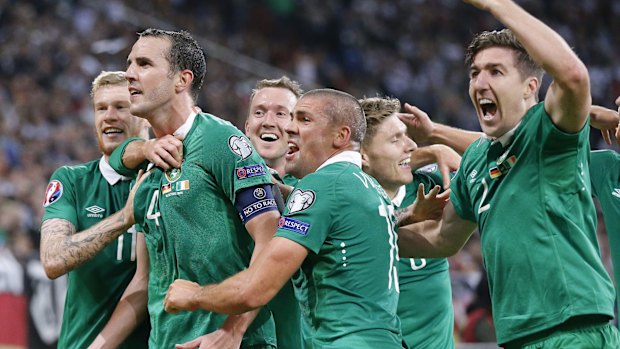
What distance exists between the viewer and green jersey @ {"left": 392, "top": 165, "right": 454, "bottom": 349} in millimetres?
6445

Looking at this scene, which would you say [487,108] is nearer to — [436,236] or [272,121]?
[436,236]

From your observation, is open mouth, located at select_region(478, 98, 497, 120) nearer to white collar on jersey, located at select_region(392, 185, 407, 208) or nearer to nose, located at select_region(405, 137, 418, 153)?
nose, located at select_region(405, 137, 418, 153)

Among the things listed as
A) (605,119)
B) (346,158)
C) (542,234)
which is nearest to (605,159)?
(605,119)

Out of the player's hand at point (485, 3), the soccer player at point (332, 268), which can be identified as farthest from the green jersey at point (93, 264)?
the player's hand at point (485, 3)

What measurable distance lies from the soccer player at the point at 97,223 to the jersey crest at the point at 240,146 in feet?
3.94

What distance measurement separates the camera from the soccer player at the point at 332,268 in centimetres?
459

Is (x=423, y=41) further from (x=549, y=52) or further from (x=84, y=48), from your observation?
(x=549, y=52)

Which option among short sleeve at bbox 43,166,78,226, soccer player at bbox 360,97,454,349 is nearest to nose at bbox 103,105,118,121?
short sleeve at bbox 43,166,78,226

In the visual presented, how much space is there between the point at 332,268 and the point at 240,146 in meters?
0.88

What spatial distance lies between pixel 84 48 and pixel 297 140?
519 inches

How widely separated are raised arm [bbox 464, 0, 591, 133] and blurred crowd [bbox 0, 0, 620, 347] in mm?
7320

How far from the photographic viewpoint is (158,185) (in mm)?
5379

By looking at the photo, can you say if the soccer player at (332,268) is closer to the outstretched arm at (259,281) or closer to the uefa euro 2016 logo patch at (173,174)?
the outstretched arm at (259,281)

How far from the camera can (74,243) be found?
583cm
